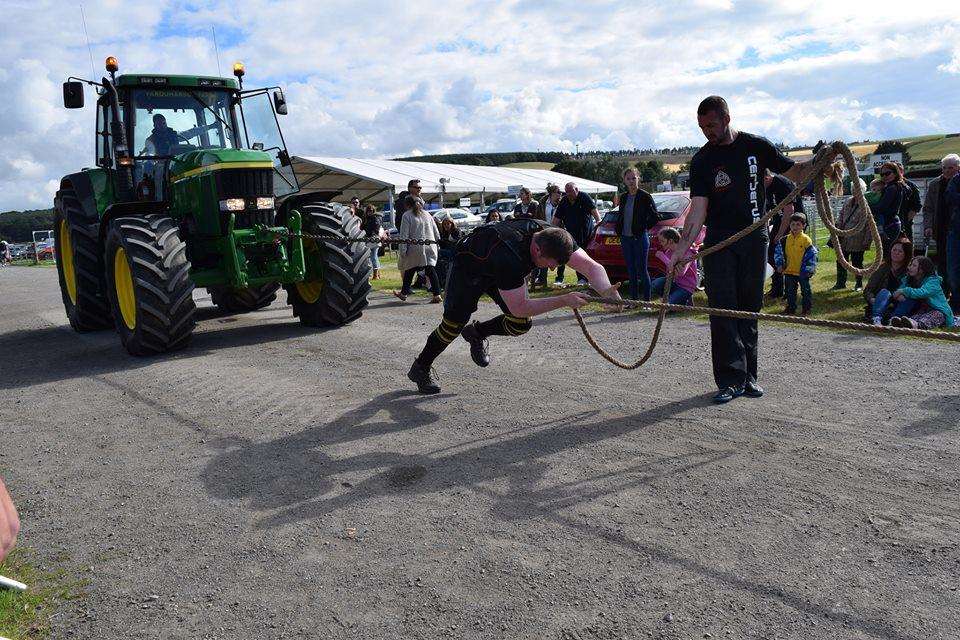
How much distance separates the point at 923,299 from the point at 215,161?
7.69 m

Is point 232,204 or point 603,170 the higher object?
point 603,170

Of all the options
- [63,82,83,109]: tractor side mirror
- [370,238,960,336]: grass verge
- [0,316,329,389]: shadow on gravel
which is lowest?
[370,238,960,336]: grass verge

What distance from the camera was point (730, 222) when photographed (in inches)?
224

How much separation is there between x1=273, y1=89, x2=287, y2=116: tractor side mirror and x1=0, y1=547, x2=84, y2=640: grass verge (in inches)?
290

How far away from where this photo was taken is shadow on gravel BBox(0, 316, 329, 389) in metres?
7.87

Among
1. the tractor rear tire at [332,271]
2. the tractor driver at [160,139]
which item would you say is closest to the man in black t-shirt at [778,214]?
the tractor rear tire at [332,271]

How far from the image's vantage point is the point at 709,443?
15.8 feet

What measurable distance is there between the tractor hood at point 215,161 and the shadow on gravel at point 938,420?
6965 mm

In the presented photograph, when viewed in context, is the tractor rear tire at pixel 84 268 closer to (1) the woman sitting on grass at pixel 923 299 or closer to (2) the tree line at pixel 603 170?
(1) the woman sitting on grass at pixel 923 299

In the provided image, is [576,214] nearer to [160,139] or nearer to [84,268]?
[160,139]

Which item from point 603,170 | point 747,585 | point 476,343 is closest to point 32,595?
point 747,585

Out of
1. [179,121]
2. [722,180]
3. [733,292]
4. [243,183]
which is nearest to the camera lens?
[722,180]

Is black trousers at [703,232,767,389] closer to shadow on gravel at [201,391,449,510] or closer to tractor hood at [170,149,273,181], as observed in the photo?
shadow on gravel at [201,391,449,510]

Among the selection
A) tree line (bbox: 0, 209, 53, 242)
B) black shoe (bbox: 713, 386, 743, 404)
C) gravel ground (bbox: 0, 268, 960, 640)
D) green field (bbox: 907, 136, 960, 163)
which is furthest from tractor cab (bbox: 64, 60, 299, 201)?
tree line (bbox: 0, 209, 53, 242)
